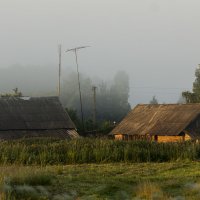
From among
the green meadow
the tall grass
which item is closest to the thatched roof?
the green meadow

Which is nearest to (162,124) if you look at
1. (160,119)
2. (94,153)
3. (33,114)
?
(160,119)

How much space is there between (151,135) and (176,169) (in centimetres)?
2485

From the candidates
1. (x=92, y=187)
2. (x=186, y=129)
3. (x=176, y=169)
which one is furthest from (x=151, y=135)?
(x=92, y=187)

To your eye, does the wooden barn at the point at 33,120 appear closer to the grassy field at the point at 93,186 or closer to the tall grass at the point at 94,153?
the tall grass at the point at 94,153

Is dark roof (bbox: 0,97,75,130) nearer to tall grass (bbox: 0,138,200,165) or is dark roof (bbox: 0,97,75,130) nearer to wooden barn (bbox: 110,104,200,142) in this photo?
wooden barn (bbox: 110,104,200,142)

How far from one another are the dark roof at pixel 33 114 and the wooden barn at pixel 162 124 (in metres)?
5.99

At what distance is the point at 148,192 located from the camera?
32.7 feet

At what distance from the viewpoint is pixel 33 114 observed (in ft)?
129

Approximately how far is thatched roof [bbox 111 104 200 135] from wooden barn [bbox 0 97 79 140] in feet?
21.3

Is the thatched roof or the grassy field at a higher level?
the thatched roof

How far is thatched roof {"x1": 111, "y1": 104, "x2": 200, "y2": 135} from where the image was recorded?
40531 mm

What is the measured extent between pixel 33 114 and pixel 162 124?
10443 millimetres

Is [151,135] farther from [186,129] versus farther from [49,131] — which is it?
Answer: [49,131]

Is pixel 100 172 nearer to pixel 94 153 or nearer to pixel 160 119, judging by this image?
pixel 94 153
